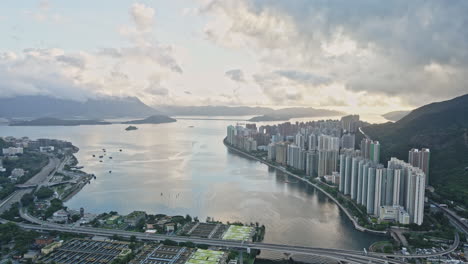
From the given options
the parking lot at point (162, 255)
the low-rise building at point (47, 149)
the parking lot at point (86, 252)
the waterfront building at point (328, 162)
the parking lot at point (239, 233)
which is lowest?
the parking lot at point (86, 252)

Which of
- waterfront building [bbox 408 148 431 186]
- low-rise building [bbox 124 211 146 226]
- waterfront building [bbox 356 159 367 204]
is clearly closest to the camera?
low-rise building [bbox 124 211 146 226]

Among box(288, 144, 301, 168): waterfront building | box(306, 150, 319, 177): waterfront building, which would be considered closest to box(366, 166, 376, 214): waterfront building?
box(306, 150, 319, 177): waterfront building

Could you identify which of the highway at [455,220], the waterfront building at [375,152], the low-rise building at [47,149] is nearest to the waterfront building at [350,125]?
the waterfront building at [375,152]

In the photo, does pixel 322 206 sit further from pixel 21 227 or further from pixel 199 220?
pixel 21 227

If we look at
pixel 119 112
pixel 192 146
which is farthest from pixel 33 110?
pixel 192 146

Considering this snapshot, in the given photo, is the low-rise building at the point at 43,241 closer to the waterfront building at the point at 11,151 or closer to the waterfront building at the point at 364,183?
the waterfront building at the point at 364,183

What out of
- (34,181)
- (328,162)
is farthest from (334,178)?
(34,181)

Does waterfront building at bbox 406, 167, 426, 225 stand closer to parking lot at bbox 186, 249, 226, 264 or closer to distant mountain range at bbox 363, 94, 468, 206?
distant mountain range at bbox 363, 94, 468, 206

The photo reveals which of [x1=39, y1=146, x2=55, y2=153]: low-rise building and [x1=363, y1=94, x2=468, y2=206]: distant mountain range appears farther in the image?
[x1=39, y1=146, x2=55, y2=153]: low-rise building

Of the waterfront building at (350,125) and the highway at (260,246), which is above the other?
the waterfront building at (350,125)
